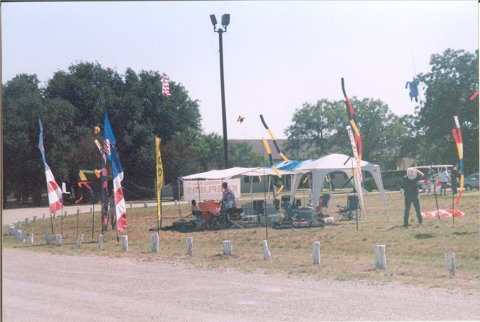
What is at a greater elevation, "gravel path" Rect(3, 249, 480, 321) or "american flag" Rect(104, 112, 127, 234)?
"american flag" Rect(104, 112, 127, 234)

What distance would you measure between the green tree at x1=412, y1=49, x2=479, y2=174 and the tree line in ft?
0.24

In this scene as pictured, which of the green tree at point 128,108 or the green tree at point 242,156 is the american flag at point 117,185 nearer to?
the green tree at point 128,108

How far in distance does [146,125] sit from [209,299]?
46.0m

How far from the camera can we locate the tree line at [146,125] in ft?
146

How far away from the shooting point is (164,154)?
51.1m

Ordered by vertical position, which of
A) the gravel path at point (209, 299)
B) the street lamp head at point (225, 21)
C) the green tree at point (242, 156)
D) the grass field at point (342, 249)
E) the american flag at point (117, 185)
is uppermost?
the street lamp head at point (225, 21)

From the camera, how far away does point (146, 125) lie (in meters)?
55.1

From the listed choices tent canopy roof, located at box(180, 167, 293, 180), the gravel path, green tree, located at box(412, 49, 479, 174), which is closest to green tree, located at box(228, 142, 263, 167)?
green tree, located at box(412, 49, 479, 174)

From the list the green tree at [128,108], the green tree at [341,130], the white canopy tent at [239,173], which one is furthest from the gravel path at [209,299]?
the green tree at [341,130]

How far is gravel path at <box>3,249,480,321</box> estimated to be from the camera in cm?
873

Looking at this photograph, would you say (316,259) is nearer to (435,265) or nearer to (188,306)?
(435,265)

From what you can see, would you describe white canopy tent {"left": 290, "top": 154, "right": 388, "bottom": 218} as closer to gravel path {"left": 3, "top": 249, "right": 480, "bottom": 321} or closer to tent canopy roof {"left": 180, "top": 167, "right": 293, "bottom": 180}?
tent canopy roof {"left": 180, "top": 167, "right": 293, "bottom": 180}

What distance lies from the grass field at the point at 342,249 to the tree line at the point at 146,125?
21.5m

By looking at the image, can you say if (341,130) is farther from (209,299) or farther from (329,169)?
(209,299)
